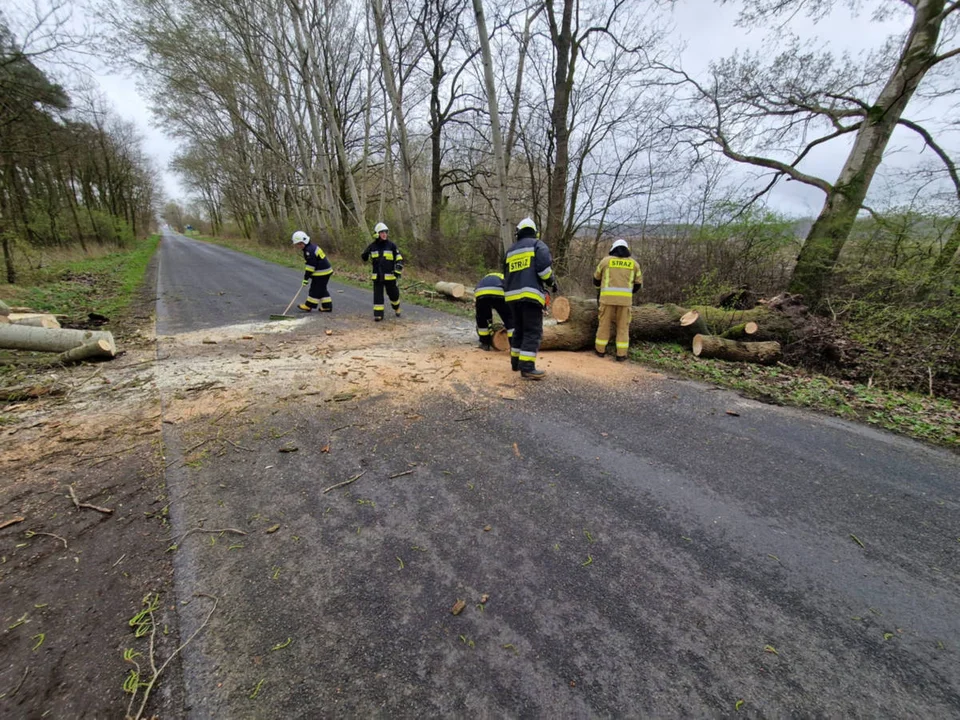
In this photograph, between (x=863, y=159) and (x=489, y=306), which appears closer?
(x=489, y=306)

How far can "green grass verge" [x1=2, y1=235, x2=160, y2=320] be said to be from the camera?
28.1 ft

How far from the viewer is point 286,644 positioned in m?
1.63

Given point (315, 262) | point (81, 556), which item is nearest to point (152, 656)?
point (81, 556)

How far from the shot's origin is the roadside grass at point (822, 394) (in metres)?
3.79

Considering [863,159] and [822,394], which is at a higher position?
[863,159]

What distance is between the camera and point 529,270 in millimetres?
4867

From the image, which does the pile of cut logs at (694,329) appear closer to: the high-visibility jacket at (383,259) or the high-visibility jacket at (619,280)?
the high-visibility jacket at (619,280)

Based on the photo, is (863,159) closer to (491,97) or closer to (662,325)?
(662,325)

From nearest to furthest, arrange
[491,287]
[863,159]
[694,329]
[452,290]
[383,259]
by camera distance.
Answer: [491,287]
[694,329]
[863,159]
[383,259]
[452,290]

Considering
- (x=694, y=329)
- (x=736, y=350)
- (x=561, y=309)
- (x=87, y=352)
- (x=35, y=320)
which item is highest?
(x=561, y=309)

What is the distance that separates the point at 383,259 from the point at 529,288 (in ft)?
13.6

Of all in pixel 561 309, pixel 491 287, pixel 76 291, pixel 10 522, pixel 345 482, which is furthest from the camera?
A: pixel 76 291

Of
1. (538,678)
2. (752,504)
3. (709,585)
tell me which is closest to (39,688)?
(538,678)

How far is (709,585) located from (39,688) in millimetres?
2850
